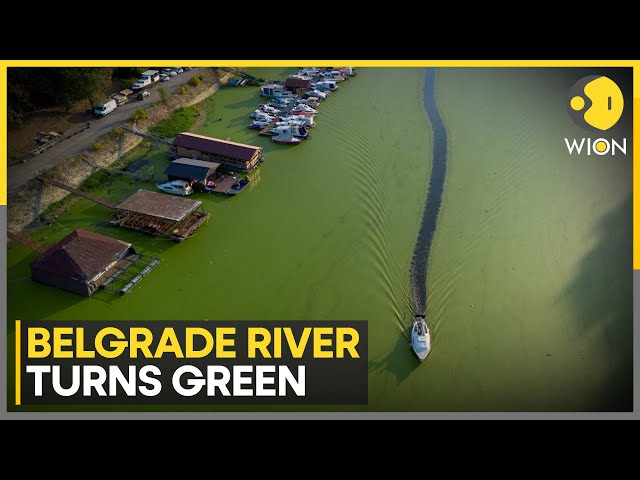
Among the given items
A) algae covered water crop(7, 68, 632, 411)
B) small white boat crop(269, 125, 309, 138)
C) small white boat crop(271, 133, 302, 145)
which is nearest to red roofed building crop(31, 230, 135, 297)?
algae covered water crop(7, 68, 632, 411)

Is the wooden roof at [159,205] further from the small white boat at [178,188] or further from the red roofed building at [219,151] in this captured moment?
the red roofed building at [219,151]

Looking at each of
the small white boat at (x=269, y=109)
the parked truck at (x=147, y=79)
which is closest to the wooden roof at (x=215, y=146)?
the small white boat at (x=269, y=109)

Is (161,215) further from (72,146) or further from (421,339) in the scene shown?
(421,339)

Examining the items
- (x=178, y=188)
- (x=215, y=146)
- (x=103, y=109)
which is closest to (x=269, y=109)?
(x=215, y=146)

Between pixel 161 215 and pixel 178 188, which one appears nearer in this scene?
pixel 161 215

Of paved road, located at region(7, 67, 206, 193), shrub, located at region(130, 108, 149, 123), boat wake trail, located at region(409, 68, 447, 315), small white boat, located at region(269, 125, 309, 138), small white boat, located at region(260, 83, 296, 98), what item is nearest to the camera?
boat wake trail, located at region(409, 68, 447, 315)

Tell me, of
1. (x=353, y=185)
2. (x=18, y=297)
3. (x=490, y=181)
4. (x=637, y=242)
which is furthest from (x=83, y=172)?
(x=637, y=242)

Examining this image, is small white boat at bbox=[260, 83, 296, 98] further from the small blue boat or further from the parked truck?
the small blue boat
